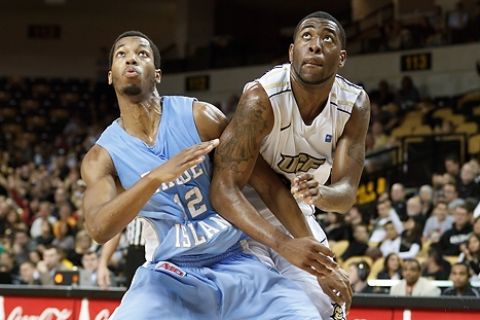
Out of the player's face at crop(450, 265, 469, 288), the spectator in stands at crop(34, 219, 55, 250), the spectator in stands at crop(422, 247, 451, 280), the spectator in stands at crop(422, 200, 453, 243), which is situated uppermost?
the spectator in stands at crop(422, 200, 453, 243)

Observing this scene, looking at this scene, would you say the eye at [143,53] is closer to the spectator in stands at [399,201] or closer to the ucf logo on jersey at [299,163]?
the ucf logo on jersey at [299,163]

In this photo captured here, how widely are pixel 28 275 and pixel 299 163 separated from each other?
6.64 meters

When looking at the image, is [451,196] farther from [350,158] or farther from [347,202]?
[347,202]

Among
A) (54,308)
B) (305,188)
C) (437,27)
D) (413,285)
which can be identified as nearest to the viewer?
(305,188)

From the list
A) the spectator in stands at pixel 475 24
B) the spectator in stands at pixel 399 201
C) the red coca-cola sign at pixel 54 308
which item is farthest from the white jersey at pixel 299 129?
the spectator in stands at pixel 475 24

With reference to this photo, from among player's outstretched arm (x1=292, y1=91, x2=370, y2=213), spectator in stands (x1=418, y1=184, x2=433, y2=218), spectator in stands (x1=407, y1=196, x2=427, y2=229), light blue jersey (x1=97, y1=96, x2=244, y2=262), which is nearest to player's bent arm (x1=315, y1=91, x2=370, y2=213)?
player's outstretched arm (x1=292, y1=91, x2=370, y2=213)

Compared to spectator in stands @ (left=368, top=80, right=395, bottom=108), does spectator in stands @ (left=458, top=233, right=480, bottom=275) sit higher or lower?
lower

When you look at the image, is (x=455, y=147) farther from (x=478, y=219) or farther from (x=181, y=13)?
(x=181, y=13)

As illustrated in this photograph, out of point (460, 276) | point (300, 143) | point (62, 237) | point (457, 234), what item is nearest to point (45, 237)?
point (62, 237)

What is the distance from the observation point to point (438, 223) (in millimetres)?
9516

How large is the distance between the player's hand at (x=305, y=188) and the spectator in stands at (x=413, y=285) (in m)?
3.75

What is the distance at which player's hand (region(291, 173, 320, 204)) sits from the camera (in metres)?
3.79

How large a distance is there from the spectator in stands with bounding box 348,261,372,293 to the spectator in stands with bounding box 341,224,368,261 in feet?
2.75

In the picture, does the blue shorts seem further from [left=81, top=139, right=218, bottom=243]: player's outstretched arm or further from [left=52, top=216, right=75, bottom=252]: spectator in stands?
[left=52, top=216, right=75, bottom=252]: spectator in stands
